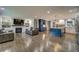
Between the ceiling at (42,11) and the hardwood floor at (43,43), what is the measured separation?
0.50 m

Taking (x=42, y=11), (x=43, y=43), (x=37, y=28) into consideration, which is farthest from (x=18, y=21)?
(x=43, y=43)

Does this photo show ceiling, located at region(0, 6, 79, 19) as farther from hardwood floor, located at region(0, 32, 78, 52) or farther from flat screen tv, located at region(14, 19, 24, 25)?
hardwood floor, located at region(0, 32, 78, 52)

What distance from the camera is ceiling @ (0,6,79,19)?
300 cm

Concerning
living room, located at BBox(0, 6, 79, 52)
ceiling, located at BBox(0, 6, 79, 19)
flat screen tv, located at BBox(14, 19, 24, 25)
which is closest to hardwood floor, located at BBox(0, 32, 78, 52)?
living room, located at BBox(0, 6, 79, 52)

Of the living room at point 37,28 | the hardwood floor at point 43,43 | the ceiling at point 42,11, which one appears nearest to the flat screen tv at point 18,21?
the living room at point 37,28

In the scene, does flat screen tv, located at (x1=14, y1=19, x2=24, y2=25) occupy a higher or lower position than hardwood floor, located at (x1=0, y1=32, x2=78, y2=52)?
higher

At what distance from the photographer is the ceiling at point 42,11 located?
9.84 ft

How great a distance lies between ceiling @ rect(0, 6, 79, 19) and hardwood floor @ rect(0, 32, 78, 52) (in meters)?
0.50

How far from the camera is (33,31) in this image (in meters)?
3.09

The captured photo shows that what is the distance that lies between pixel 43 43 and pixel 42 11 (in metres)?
0.84
